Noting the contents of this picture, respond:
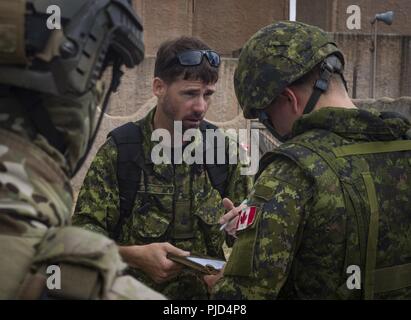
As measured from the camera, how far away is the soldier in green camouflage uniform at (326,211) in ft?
6.46

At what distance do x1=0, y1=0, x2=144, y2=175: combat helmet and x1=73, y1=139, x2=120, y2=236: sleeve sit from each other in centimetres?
131

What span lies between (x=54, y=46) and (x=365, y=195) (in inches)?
41.2

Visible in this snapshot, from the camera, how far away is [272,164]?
2086mm

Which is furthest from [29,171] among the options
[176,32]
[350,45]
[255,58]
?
[176,32]

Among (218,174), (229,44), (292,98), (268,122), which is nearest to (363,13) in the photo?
(229,44)

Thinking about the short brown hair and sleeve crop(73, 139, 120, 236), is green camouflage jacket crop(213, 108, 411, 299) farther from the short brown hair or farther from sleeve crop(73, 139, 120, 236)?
the short brown hair

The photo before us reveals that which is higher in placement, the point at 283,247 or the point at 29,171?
the point at 29,171

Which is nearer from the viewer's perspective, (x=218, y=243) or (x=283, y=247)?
(x=283, y=247)

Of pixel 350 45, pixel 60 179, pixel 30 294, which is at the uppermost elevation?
pixel 350 45

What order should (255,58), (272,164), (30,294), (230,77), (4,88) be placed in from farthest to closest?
(230,77), (255,58), (272,164), (4,88), (30,294)

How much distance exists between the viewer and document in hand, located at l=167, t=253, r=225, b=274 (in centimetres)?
239

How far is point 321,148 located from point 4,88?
1019mm

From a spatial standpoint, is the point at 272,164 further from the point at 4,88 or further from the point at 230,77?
the point at 230,77

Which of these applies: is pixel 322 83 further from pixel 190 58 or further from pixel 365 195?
pixel 190 58
